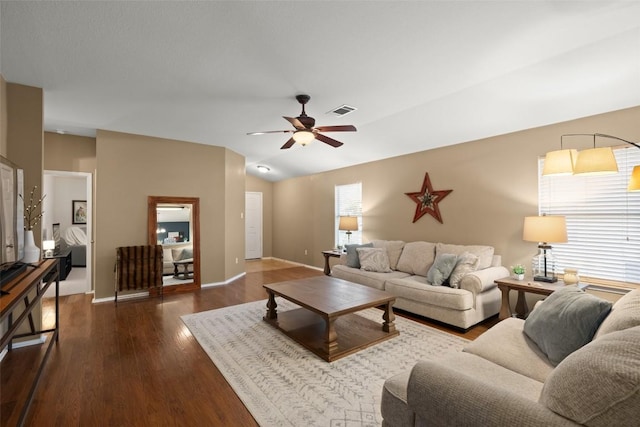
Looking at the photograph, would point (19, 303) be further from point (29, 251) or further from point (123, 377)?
point (123, 377)

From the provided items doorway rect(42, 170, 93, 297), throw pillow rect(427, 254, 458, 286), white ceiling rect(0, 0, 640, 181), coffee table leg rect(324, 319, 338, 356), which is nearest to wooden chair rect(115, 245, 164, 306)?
white ceiling rect(0, 0, 640, 181)

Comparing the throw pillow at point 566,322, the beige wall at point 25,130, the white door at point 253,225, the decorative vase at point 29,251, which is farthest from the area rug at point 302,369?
the white door at point 253,225

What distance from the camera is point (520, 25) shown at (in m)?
2.15

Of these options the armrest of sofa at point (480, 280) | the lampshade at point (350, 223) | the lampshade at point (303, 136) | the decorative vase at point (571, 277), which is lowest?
the armrest of sofa at point (480, 280)

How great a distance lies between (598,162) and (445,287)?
194cm

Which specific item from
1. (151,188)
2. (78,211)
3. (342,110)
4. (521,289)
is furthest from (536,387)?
(78,211)

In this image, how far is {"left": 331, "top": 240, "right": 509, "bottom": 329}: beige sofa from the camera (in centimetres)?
341

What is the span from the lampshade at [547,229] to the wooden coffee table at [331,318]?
1730 millimetres

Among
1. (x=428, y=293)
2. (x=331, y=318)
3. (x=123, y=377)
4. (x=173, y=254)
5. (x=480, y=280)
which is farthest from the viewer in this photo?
(x=173, y=254)

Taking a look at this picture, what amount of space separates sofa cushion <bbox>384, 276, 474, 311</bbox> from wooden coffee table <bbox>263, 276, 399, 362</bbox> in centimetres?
59

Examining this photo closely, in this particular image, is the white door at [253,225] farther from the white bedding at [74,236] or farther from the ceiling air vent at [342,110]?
the ceiling air vent at [342,110]

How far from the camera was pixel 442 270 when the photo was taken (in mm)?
3760

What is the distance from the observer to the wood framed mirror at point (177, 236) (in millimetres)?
5113

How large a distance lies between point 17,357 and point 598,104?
642cm
